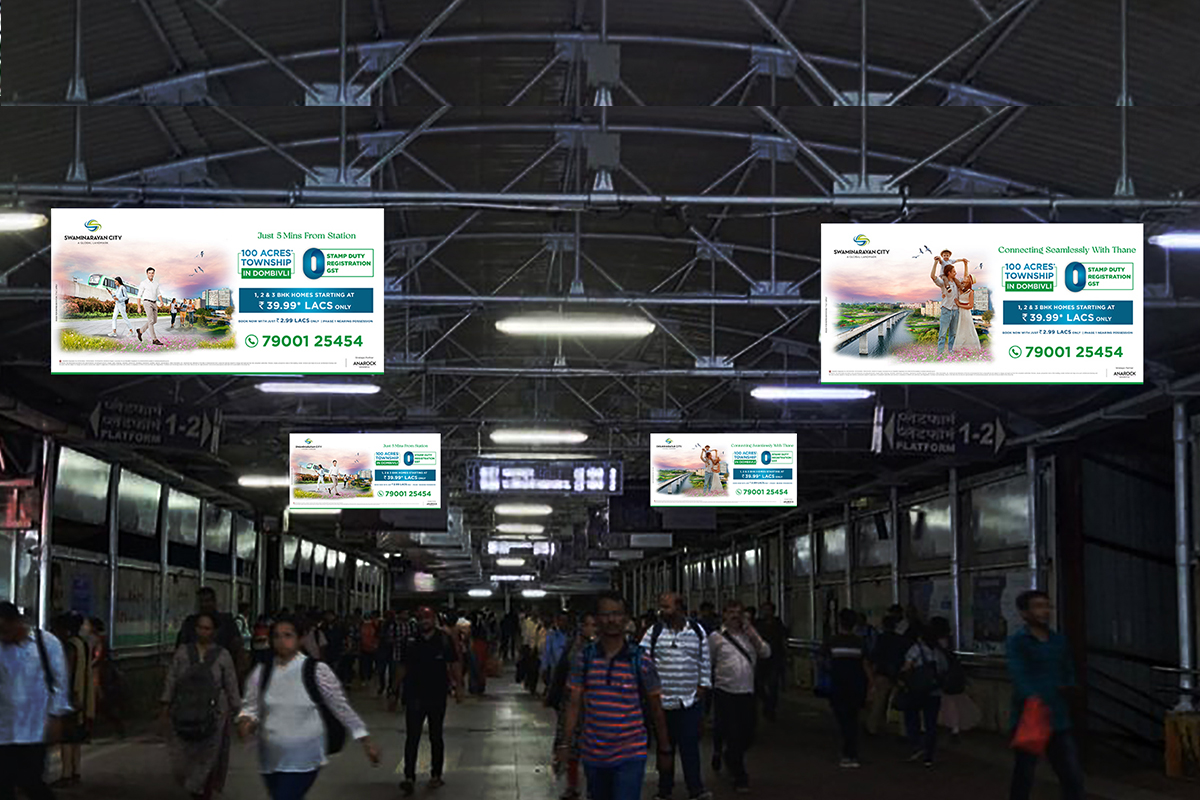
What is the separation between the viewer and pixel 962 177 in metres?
17.7

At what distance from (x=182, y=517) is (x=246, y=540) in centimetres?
836

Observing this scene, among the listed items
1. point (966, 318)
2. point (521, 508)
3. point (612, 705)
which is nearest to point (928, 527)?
point (966, 318)

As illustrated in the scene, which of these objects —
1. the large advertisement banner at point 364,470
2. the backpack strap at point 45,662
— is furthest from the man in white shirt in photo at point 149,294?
the large advertisement banner at point 364,470

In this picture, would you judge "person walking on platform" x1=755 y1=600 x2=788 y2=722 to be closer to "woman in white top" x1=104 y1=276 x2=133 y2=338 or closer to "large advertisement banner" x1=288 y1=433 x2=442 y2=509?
"large advertisement banner" x1=288 y1=433 x2=442 y2=509

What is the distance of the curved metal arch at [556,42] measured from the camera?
49.9ft

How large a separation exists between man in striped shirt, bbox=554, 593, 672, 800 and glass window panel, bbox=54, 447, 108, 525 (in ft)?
54.3

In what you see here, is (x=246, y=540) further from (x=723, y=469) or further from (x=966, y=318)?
(x=966, y=318)

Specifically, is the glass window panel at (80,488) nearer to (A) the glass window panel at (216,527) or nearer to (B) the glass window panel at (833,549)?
(A) the glass window panel at (216,527)

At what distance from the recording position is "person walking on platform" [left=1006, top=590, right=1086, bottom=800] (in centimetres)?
1151

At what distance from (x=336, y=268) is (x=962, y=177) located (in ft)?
23.6

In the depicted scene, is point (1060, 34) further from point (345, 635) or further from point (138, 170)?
point (345, 635)

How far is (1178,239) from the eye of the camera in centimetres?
1580

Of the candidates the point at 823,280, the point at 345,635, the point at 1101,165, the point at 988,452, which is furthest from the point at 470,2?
the point at 345,635

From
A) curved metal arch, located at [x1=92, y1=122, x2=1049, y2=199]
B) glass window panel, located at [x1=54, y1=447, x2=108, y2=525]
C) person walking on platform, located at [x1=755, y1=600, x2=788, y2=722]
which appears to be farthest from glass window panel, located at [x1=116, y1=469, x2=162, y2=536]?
curved metal arch, located at [x1=92, y1=122, x2=1049, y2=199]
